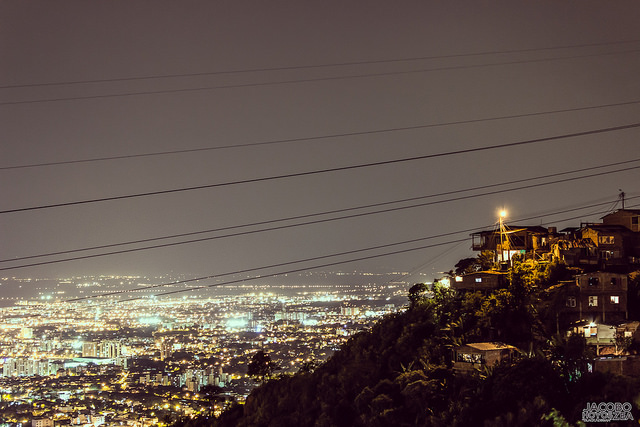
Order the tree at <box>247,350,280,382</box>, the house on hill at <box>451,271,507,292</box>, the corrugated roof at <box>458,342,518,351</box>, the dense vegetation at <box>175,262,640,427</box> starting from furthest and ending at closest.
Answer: the tree at <box>247,350,280,382</box> → the house on hill at <box>451,271,507,292</box> → the corrugated roof at <box>458,342,518,351</box> → the dense vegetation at <box>175,262,640,427</box>

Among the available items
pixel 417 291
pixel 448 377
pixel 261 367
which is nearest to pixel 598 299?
pixel 448 377

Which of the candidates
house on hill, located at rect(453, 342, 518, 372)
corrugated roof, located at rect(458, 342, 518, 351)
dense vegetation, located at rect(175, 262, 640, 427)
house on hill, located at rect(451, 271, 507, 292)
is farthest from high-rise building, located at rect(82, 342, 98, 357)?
corrugated roof, located at rect(458, 342, 518, 351)

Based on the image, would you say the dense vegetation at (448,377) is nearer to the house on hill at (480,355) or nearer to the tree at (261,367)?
the house on hill at (480,355)

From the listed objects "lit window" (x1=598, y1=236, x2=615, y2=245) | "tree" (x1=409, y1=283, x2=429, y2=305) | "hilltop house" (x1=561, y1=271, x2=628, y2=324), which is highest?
"lit window" (x1=598, y1=236, x2=615, y2=245)

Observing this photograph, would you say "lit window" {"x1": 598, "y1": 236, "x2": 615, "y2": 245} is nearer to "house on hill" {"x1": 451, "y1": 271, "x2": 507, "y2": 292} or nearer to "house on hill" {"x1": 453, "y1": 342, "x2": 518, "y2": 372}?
"house on hill" {"x1": 451, "y1": 271, "x2": 507, "y2": 292}

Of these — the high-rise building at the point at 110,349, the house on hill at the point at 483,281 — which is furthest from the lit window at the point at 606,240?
the high-rise building at the point at 110,349

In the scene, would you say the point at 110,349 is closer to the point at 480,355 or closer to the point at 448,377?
the point at 448,377

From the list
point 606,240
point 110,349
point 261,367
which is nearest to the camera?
point 606,240

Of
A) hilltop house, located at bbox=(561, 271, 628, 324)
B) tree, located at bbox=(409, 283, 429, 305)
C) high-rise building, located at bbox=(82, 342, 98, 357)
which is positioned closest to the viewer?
hilltop house, located at bbox=(561, 271, 628, 324)

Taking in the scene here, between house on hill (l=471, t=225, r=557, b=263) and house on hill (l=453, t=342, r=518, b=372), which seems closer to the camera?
house on hill (l=453, t=342, r=518, b=372)

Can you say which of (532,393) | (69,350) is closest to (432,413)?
(532,393)
